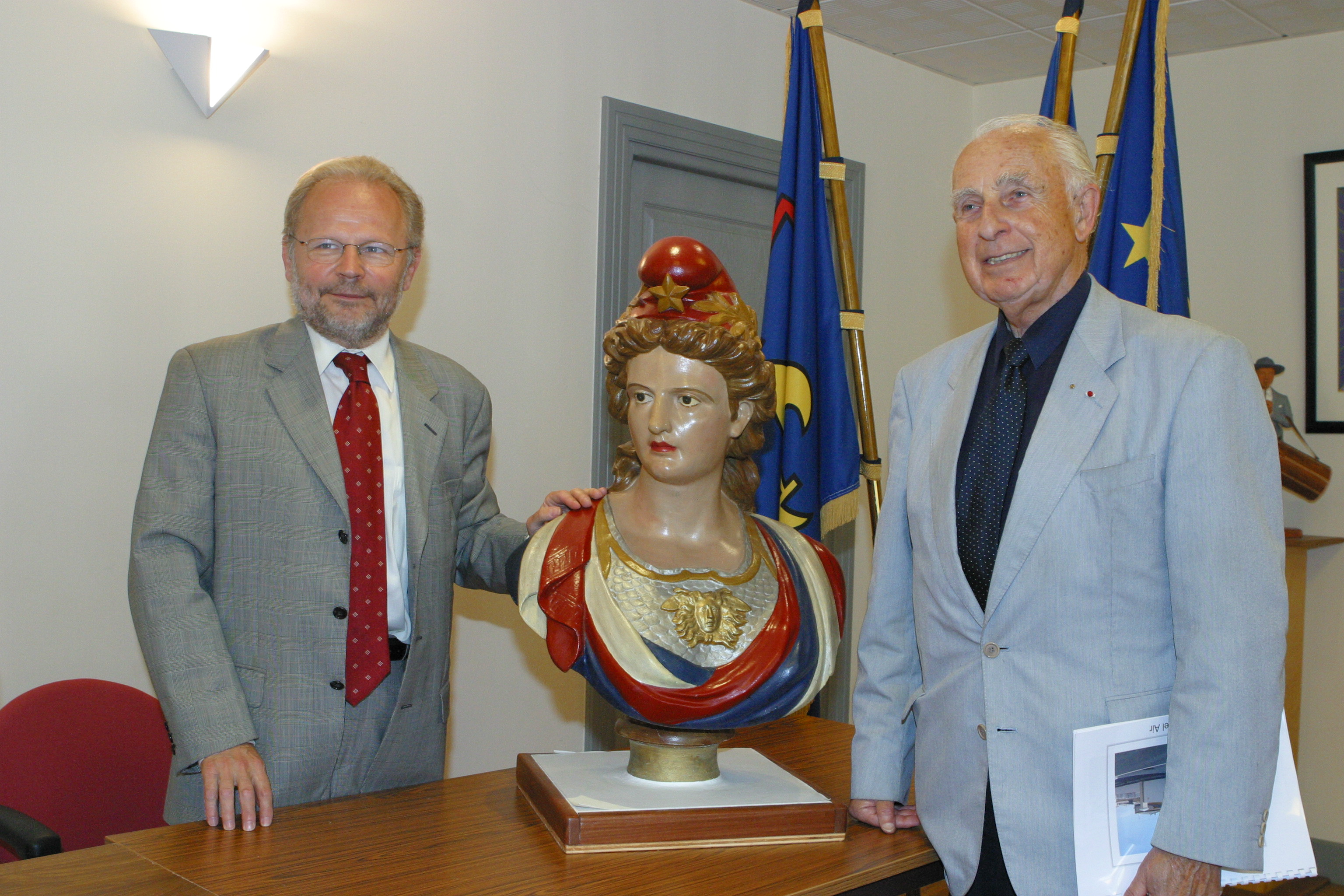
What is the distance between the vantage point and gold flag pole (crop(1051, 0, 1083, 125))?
3.02 meters

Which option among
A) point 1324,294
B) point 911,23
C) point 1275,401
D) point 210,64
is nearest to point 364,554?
point 210,64

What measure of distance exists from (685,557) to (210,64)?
173cm

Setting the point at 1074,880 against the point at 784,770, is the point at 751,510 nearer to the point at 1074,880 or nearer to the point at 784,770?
the point at 784,770

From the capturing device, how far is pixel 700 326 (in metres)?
1.99

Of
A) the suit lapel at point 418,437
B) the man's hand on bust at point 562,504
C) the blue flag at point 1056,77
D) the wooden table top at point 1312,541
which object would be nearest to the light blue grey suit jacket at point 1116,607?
the man's hand on bust at point 562,504

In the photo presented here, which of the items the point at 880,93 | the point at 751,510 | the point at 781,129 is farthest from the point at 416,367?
the point at 880,93

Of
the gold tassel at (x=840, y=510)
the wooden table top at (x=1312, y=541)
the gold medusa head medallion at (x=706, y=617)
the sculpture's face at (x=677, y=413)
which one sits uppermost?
the sculpture's face at (x=677, y=413)

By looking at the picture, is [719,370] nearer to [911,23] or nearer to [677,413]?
[677,413]

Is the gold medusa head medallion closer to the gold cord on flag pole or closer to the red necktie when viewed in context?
the red necktie

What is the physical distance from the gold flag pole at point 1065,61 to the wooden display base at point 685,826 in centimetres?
201

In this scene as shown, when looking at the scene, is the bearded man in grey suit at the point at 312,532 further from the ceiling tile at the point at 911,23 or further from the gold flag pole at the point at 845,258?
the ceiling tile at the point at 911,23

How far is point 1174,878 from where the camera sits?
1465mm

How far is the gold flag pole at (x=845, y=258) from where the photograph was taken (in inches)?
127

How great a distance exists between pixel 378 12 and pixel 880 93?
220cm
